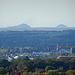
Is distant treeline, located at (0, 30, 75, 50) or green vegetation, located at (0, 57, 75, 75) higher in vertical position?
green vegetation, located at (0, 57, 75, 75)

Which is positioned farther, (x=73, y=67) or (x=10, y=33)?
(x=10, y=33)

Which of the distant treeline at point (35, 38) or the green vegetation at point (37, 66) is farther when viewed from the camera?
the distant treeline at point (35, 38)

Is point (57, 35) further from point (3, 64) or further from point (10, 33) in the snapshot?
point (3, 64)

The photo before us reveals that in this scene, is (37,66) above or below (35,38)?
above

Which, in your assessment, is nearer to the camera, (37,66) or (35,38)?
(37,66)

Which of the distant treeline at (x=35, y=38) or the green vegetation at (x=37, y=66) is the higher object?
the green vegetation at (x=37, y=66)

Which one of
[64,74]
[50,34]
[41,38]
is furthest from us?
[50,34]

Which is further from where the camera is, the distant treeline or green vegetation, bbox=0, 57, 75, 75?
the distant treeline

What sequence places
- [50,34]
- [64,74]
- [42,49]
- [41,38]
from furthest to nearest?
[50,34]
[41,38]
[42,49]
[64,74]

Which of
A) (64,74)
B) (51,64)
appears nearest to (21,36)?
(51,64)
